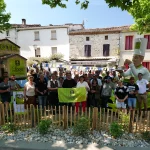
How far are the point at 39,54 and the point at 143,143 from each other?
2524cm

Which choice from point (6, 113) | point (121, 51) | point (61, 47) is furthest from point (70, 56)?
point (6, 113)

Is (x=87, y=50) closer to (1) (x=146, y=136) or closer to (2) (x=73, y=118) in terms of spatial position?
→ (2) (x=73, y=118)

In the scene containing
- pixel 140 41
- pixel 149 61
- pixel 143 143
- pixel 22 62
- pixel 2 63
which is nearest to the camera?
pixel 143 143

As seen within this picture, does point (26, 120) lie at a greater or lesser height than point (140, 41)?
lesser

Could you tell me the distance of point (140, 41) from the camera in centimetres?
787

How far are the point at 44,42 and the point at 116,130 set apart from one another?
24.5 meters

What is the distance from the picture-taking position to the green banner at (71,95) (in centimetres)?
779

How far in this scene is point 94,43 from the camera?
26984 millimetres

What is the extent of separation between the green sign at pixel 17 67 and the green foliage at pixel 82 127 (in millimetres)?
7169

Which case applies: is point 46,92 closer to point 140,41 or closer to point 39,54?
point 140,41

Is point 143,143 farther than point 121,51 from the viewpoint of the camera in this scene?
No

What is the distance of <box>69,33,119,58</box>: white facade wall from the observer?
26031mm

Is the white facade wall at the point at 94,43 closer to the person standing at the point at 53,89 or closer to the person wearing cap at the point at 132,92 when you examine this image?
the person wearing cap at the point at 132,92

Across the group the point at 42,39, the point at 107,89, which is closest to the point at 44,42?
the point at 42,39
